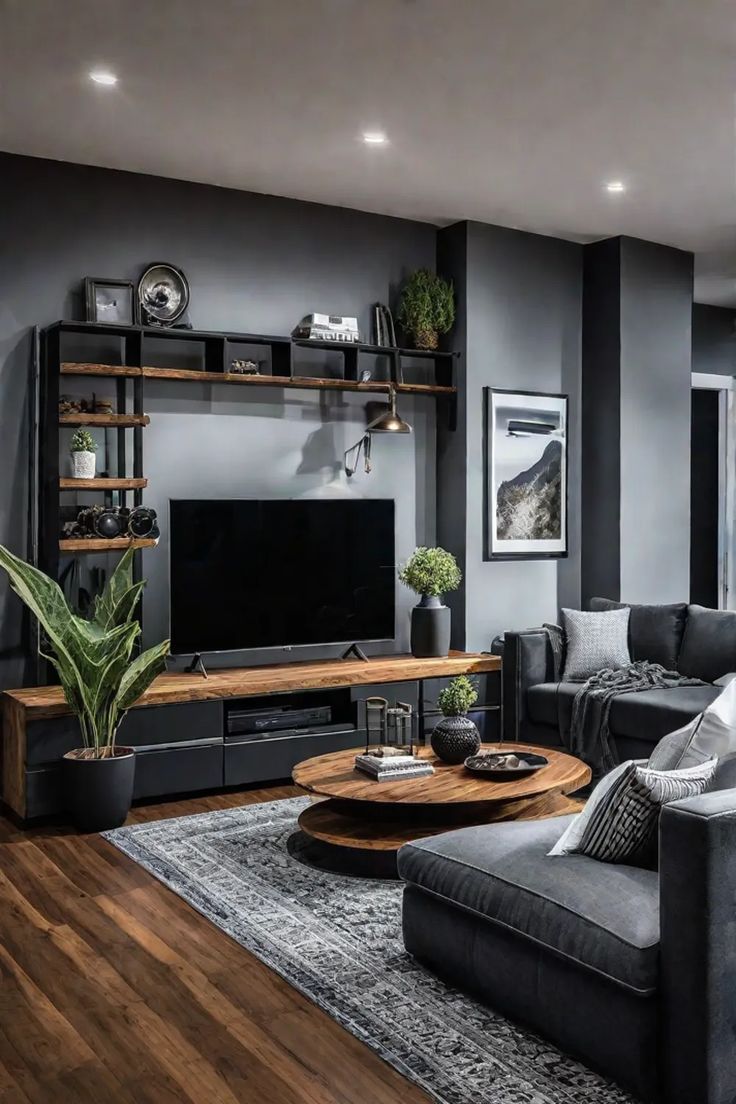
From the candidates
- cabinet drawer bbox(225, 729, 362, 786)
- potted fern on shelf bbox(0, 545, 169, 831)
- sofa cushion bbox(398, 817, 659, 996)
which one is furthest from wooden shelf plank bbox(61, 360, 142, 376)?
sofa cushion bbox(398, 817, 659, 996)

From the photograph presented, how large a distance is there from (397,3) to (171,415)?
247 centimetres

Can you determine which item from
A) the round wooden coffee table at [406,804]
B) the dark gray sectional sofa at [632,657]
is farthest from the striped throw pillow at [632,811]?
the dark gray sectional sofa at [632,657]

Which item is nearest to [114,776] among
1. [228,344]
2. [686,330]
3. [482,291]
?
[228,344]

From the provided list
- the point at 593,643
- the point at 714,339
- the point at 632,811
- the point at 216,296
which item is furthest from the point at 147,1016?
the point at 714,339

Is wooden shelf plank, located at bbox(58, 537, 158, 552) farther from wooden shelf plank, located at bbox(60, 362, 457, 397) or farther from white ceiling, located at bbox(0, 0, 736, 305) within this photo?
white ceiling, located at bbox(0, 0, 736, 305)

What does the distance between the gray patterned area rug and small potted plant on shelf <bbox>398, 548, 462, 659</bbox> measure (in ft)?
4.66

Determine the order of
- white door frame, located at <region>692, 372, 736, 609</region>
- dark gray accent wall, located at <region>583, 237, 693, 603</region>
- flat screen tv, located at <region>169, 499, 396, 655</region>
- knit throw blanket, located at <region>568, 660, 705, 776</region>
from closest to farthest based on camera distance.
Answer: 1. knit throw blanket, located at <region>568, 660, 705, 776</region>
2. flat screen tv, located at <region>169, 499, 396, 655</region>
3. dark gray accent wall, located at <region>583, 237, 693, 603</region>
4. white door frame, located at <region>692, 372, 736, 609</region>

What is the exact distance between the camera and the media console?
4582 mm

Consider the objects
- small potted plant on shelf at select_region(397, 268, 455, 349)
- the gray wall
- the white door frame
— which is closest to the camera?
the gray wall

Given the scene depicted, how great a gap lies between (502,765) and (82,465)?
239 cm

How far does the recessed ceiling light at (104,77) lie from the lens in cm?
405

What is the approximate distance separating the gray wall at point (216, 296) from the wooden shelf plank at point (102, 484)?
0.96ft

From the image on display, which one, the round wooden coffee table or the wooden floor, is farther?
the round wooden coffee table

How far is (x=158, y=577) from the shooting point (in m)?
5.40
